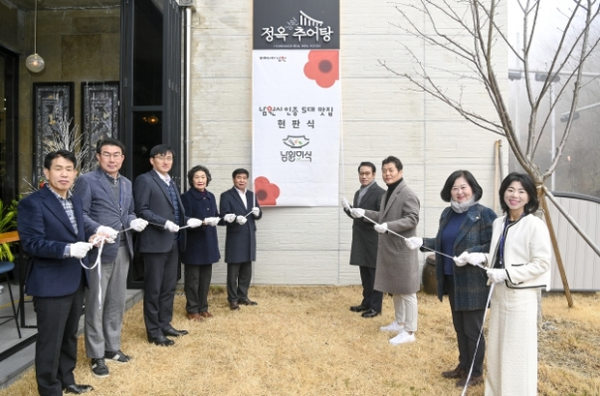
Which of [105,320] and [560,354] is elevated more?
[105,320]

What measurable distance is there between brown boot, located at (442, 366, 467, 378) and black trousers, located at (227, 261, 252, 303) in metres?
2.43

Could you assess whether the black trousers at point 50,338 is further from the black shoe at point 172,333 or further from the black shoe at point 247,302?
the black shoe at point 247,302

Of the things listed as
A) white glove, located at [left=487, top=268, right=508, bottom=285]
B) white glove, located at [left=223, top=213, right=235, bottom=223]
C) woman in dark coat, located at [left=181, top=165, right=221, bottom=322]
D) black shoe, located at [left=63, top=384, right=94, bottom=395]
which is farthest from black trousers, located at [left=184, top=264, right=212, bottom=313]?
white glove, located at [left=487, top=268, right=508, bottom=285]

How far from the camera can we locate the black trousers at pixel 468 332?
9.70 ft

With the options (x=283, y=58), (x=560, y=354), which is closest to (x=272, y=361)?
(x=560, y=354)

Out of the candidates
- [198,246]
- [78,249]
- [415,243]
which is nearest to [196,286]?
[198,246]

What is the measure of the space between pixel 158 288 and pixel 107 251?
715mm

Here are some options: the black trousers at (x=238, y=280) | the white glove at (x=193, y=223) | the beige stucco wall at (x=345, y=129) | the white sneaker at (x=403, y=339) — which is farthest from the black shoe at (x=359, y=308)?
the white glove at (x=193, y=223)

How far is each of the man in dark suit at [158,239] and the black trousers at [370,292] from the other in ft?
6.35

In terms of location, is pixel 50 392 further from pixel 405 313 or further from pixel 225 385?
pixel 405 313

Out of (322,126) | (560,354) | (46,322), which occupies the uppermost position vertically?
(322,126)

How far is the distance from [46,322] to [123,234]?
3.01 ft

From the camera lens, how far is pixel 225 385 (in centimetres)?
306

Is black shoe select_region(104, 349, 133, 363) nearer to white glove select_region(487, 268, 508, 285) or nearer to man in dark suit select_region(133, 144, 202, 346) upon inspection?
man in dark suit select_region(133, 144, 202, 346)
